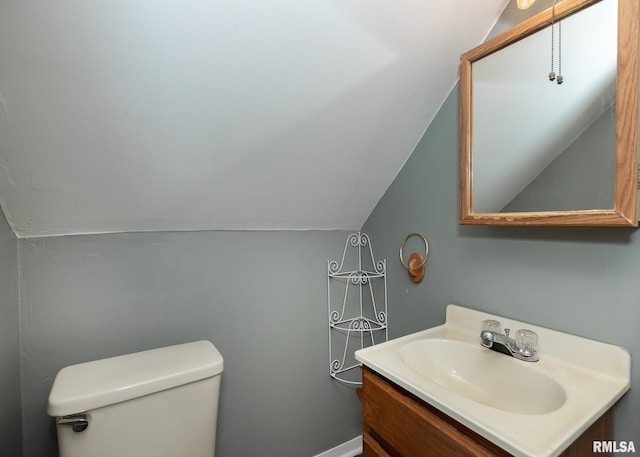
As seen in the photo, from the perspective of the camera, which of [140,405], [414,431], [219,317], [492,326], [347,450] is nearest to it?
[414,431]

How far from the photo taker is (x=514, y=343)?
0.92m

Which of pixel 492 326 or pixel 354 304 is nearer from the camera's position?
pixel 492 326

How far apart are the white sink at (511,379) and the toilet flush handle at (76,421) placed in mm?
774

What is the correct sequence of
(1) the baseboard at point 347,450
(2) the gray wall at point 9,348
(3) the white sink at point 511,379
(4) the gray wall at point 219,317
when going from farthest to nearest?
1. (1) the baseboard at point 347,450
2. (4) the gray wall at point 219,317
3. (2) the gray wall at point 9,348
4. (3) the white sink at point 511,379

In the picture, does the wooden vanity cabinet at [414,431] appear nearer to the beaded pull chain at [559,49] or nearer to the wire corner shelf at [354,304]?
the wire corner shelf at [354,304]

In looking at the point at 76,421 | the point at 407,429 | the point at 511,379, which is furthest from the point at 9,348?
the point at 511,379

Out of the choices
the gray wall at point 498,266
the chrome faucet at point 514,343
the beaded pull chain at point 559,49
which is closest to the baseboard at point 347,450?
the gray wall at point 498,266

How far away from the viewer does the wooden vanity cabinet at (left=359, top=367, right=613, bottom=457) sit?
0.65 m

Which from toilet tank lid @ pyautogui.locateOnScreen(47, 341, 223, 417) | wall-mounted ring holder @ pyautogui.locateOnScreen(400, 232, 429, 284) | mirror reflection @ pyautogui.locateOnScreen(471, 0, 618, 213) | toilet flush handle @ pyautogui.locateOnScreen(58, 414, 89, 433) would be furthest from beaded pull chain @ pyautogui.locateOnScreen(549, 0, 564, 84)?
toilet flush handle @ pyautogui.locateOnScreen(58, 414, 89, 433)

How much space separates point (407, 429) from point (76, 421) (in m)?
0.87

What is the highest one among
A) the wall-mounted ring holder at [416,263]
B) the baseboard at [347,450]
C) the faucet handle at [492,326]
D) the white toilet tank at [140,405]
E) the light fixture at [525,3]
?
the light fixture at [525,3]

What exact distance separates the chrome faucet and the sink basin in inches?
0.9

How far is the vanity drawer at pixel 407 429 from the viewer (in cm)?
65

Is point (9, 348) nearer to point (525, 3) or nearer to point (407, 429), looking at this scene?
point (407, 429)
